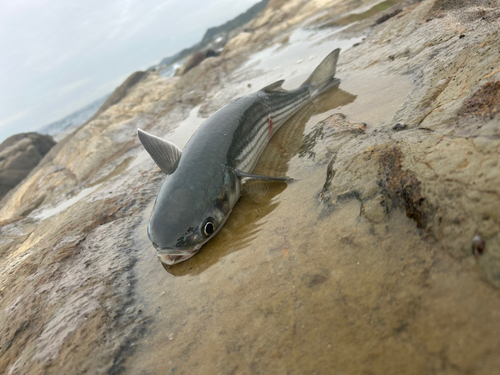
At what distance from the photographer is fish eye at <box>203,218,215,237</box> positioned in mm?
2727

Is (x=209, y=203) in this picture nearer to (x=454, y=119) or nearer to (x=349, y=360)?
(x=349, y=360)

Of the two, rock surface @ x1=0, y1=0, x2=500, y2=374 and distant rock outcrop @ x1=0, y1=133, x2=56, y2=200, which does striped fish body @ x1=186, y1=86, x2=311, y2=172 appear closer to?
rock surface @ x1=0, y1=0, x2=500, y2=374

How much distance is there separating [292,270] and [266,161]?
8.07 feet

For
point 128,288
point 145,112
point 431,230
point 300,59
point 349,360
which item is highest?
point 145,112

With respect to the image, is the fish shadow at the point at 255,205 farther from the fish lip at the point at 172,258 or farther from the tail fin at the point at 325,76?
the tail fin at the point at 325,76

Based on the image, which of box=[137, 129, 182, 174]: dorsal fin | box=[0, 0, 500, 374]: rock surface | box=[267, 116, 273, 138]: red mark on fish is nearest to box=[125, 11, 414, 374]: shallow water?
box=[0, 0, 500, 374]: rock surface

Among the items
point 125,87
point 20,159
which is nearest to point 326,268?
point 20,159

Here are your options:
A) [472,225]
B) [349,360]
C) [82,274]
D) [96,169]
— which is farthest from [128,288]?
[96,169]

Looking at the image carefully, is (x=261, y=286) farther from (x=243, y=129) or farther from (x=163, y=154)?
(x=243, y=129)

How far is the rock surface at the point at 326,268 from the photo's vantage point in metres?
1.32

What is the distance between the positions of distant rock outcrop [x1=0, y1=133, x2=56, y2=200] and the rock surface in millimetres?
14196

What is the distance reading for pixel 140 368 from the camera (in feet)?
5.71

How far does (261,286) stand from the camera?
77.4 inches

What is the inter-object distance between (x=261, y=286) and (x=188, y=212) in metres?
1.14
